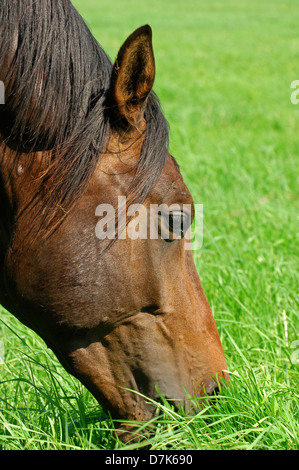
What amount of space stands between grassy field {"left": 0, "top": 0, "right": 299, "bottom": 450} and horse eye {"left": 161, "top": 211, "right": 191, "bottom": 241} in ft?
1.98

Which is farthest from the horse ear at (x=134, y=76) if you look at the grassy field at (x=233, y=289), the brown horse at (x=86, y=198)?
the grassy field at (x=233, y=289)

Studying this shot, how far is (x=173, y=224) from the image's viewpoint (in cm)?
204

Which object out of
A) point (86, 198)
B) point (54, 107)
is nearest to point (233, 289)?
point (86, 198)

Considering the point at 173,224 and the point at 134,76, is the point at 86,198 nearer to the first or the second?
the point at 173,224

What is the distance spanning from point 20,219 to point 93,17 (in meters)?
28.6

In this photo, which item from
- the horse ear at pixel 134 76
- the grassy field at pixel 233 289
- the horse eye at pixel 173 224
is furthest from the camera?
the grassy field at pixel 233 289

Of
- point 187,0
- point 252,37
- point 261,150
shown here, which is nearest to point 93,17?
point 252,37

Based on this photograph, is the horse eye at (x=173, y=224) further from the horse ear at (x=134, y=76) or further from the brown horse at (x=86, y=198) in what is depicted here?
the horse ear at (x=134, y=76)

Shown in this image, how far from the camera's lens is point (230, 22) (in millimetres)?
26172

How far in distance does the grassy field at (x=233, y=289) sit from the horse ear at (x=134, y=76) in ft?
3.42

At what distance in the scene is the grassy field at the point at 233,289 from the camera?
7.11 ft

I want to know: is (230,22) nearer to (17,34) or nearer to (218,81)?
(218,81)

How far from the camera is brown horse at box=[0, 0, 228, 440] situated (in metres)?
1.95

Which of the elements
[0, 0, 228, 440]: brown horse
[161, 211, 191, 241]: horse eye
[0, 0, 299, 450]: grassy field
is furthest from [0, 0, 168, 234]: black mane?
[0, 0, 299, 450]: grassy field
